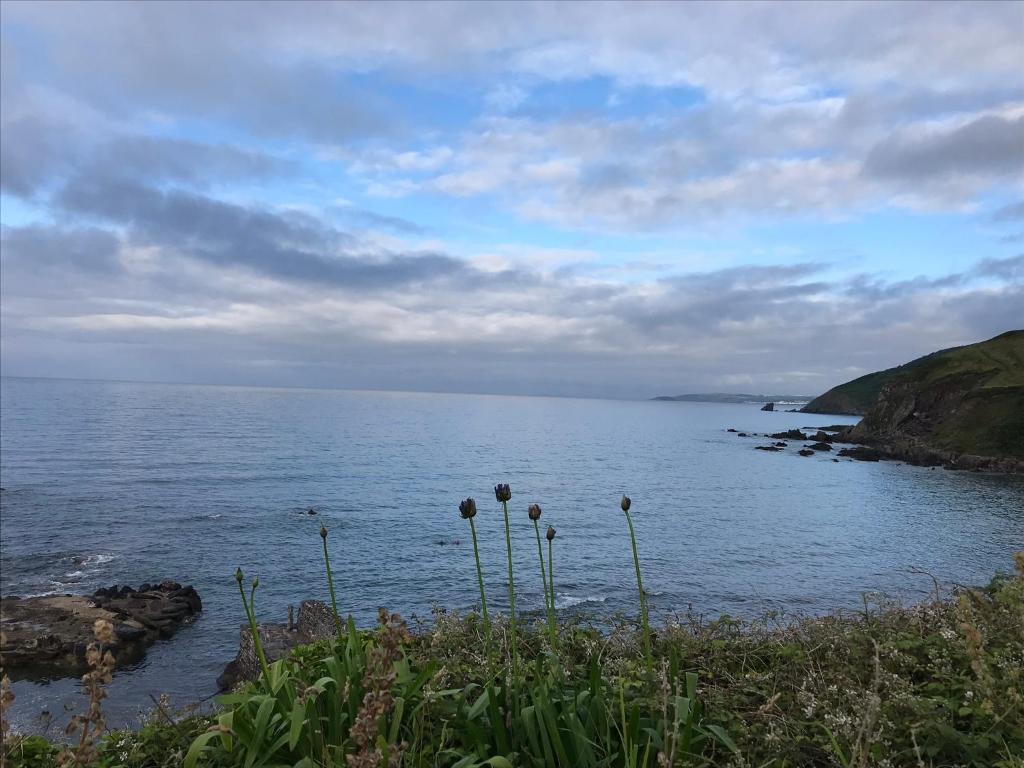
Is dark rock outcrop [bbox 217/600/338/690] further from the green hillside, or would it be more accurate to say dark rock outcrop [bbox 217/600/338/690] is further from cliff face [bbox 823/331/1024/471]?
the green hillside

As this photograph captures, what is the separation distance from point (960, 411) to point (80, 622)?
85.8 meters

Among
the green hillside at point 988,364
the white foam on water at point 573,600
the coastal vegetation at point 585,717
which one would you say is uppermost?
the green hillside at point 988,364

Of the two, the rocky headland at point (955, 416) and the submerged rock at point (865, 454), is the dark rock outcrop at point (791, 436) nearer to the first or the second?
the rocky headland at point (955, 416)

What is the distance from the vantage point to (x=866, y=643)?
5.11m

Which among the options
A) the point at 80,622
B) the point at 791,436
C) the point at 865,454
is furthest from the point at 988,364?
the point at 80,622

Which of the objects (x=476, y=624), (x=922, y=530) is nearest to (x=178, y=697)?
(x=476, y=624)

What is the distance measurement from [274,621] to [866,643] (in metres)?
19.1

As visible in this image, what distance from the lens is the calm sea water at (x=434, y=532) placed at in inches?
857

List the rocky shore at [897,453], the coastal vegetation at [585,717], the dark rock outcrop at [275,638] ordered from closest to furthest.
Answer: the coastal vegetation at [585,717] < the dark rock outcrop at [275,638] < the rocky shore at [897,453]

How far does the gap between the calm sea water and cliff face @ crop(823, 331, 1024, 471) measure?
677cm

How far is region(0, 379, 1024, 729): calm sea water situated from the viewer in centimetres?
2177

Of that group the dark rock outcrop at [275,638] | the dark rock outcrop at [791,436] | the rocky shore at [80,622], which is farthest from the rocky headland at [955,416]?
the rocky shore at [80,622]

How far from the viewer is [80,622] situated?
18.5 meters

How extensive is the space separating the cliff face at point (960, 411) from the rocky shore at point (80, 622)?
6661 cm
